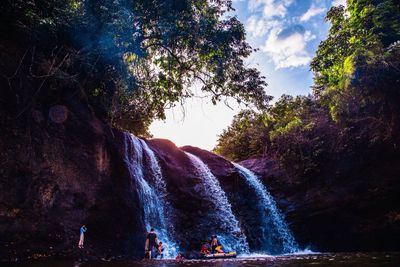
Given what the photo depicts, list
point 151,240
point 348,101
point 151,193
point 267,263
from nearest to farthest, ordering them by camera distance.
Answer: point 267,263, point 151,240, point 151,193, point 348,101

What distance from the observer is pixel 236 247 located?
55.9ft

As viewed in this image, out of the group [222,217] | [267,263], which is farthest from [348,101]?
[267,263]

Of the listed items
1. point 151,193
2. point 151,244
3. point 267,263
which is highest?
point 151,193

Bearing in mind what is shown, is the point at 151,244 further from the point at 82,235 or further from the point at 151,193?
the point at 151,193

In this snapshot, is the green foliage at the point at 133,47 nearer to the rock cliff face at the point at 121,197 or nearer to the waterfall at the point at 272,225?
the rock cliff face at the point at 121,197

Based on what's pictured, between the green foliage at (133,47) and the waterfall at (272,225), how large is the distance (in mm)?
9131

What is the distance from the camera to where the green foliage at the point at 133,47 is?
1115 cm

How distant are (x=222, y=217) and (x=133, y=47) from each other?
10.2 meters

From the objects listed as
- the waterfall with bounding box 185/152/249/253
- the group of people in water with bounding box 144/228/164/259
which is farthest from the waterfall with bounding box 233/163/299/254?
the group of people in water with bounding box 144/228/164/259

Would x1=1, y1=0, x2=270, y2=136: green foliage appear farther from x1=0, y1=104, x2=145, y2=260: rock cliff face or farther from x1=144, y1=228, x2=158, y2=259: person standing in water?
x1=144, y1=228, x2=158, y2=259: person standing in water

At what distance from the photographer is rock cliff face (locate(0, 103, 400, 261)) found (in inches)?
434

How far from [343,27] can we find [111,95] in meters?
14.2

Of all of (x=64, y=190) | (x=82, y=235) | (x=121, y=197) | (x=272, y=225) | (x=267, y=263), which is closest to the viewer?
(x=267, y=263)

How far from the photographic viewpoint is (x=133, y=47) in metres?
12.4
